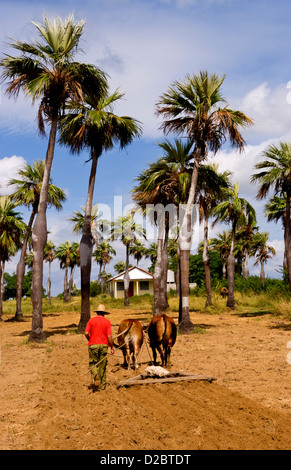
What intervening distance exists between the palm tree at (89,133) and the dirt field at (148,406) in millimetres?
6530

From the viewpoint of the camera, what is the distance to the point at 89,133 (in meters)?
21.7

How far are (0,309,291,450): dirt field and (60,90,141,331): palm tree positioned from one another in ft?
21.4

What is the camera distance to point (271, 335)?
1978 centimetres

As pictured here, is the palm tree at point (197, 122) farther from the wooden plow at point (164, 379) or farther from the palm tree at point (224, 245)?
the palm tree at point (224, 245)

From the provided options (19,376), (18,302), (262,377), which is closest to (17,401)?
(19,376)

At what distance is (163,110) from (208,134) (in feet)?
7.85

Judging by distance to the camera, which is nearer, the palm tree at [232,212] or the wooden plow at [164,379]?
the wooden plow at [164,379]

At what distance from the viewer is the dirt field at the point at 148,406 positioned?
6.55 meters

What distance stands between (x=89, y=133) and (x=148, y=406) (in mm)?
15721

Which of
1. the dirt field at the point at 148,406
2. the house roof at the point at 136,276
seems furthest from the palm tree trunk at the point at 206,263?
the house roof at the point at 136,276

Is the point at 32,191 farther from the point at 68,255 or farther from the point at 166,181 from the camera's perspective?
the point at 68,255

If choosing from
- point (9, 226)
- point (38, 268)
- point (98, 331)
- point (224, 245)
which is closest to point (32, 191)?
point (9, 226)

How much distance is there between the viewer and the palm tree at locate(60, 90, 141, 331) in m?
21.2

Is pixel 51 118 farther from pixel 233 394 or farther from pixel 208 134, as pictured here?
pixel 233 394
